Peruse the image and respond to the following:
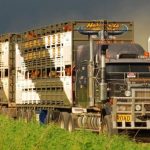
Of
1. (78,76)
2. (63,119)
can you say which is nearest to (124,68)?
(78,76)

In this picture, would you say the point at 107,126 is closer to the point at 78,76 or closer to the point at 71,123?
the point at 78,76

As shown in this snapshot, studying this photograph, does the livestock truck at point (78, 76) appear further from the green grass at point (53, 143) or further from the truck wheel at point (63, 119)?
the green grass at point (53, 143)

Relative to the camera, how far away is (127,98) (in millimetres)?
20828

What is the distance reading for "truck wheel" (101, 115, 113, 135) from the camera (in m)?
21.2

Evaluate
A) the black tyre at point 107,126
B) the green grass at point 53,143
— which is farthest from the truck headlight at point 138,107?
the green grass at point 53,143

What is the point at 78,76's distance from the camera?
2500cm

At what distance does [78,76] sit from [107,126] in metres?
3.75

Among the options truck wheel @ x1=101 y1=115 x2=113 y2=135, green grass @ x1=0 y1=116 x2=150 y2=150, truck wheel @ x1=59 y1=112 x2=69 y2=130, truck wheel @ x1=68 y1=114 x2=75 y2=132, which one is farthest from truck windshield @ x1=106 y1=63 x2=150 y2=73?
truck wheel @ x1=59 y1=112 x2=69 y2=130

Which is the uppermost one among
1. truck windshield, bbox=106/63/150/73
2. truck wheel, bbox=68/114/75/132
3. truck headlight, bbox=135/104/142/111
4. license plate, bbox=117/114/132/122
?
truck windshield, bbox=106/63/150/73

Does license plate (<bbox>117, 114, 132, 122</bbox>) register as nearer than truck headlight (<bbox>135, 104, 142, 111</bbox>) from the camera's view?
Yes

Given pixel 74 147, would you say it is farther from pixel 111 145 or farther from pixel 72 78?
pixel 72 78

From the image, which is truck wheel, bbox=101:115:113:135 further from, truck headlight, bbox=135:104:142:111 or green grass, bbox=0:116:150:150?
green grass, bbox=0:116:150:150

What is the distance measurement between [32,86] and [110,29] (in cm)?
574

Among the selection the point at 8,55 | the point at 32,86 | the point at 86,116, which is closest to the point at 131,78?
the point at 86,116
